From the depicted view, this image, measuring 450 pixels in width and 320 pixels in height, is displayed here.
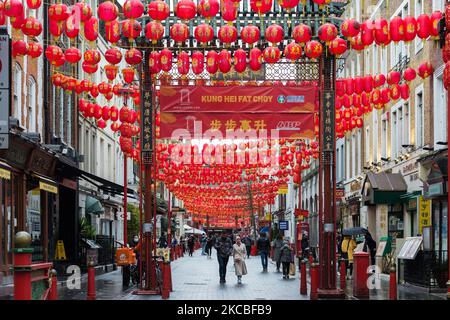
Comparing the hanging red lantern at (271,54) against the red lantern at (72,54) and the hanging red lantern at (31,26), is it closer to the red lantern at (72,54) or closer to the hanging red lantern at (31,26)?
the red lantern at (72,54)

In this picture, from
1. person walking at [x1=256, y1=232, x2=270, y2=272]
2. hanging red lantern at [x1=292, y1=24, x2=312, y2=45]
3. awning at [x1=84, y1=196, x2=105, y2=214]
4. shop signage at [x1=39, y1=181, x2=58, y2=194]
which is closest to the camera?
hanging red lantern at [x1=292, y1=24, x2=312, y2=45]

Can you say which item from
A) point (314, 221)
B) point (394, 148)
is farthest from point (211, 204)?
point (394, 148)

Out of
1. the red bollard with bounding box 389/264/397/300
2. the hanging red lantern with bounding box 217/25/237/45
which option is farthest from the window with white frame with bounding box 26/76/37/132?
the red bollard with bounding box 389/264/397/300

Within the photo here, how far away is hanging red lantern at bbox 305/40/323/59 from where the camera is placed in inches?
902

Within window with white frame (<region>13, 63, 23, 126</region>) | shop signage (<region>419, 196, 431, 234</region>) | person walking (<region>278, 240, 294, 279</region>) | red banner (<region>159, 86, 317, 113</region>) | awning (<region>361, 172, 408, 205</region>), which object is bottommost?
person walking (<region>278, 240, 294, 279</region>)

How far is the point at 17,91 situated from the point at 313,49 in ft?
33.7

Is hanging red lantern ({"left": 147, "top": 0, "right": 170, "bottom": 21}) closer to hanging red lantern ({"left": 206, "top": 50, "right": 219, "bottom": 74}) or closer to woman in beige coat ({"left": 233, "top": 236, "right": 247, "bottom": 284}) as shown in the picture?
hanging red lantern ({"left": 206, "top": 50, "right": 219, "bottom": 74})

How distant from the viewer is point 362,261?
23562mm

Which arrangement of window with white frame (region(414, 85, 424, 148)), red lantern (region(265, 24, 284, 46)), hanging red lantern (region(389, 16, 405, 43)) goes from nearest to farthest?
hanging red lantern (region(389, 16, 405, 43)), red lantern (region(265, 24, 284, 46)), window with white frame (region(414, 85, 424, 148))

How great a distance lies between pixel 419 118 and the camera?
3284cm

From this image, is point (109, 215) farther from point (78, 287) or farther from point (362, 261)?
point (362, 261)

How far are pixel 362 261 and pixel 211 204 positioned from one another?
6395 cm

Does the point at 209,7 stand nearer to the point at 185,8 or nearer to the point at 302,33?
the point at 185,8

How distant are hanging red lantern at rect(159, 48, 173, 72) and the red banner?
3.09 ft
